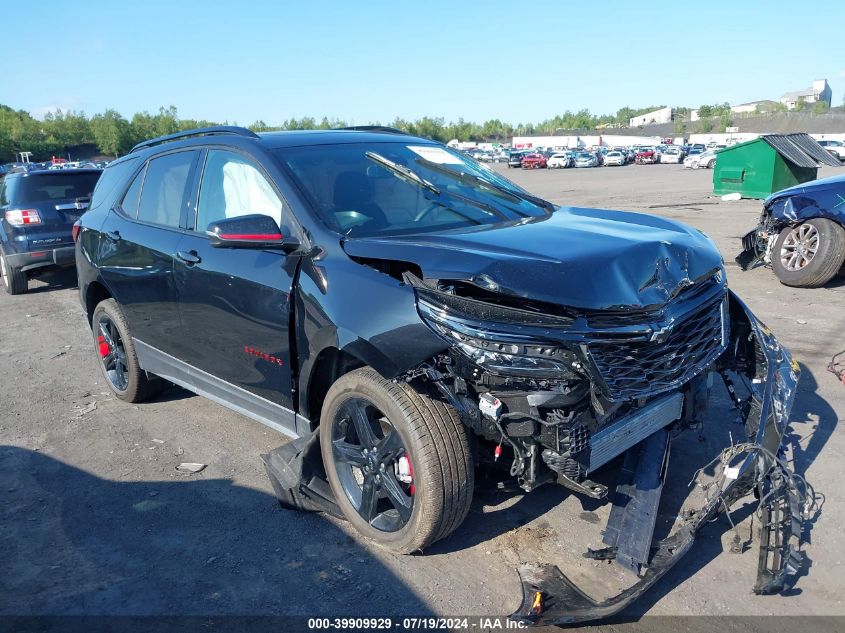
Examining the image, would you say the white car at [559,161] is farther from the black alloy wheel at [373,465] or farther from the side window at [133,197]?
the black alloy wheel at [373,465]

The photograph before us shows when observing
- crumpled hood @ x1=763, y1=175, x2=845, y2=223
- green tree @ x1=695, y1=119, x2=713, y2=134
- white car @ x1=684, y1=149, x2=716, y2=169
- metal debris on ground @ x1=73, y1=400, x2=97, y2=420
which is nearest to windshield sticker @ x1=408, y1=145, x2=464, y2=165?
metal debris on ground @ x1=73, y1=400, x2=97, y2=420

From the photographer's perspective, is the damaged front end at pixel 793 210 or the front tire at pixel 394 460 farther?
the damaged front end at pixel 793 210

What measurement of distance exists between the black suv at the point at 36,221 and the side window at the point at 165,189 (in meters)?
6.12

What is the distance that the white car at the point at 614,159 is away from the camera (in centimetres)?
6294

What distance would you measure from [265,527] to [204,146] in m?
2.34

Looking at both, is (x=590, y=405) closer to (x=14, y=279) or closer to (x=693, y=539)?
(x=693, y=539)

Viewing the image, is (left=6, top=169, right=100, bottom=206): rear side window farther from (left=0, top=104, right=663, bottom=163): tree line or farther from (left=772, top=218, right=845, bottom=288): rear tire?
(left=0, top=104, right=663, bottom=163): tree line

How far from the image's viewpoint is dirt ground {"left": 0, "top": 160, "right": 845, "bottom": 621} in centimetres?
297

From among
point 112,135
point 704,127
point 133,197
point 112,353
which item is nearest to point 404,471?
point 133,197

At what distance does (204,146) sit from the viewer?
4316 mm

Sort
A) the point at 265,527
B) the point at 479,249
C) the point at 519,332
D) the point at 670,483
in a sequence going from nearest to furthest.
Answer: the point at 519,332 → the point at 479,249 → the point at 265,527 → the point at 670,483

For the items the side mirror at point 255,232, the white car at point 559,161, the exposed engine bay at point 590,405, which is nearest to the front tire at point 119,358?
the side mirror at point 255,232

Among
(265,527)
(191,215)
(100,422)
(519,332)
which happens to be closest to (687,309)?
(519,332)

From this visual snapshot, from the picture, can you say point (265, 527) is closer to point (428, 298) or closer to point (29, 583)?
point (29, 583)
